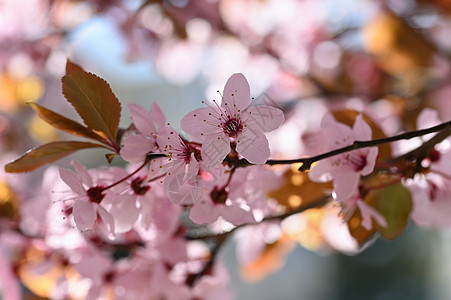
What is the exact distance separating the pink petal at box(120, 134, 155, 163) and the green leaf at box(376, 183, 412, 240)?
0.18 m

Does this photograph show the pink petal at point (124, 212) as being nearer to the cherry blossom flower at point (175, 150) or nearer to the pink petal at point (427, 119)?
the cherry blossom flower at point (175, 150)

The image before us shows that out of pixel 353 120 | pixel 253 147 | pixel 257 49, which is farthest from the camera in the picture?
pixel 257 49

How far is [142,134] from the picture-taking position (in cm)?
31

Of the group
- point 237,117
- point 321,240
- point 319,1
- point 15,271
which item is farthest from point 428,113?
point 319,1

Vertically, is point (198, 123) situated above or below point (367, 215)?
above

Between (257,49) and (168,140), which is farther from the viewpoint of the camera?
(257,49)

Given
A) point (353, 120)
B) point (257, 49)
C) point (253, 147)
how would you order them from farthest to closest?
1. point (257, 49)
2. point (353, 120)
3. point (253, 147)

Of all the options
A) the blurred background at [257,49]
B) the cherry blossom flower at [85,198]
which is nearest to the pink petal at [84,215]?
the cherry blossom flower at [85,198]

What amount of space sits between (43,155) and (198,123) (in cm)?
11

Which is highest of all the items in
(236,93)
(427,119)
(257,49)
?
(236,93)

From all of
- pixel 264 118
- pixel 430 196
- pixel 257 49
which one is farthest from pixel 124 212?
pixel 257 49

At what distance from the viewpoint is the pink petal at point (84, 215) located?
299mm

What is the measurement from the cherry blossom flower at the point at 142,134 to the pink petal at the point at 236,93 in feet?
0.15

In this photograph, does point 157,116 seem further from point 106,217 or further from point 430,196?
point 430,196
